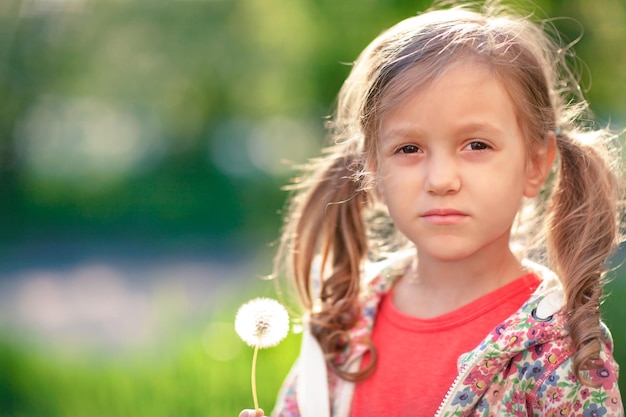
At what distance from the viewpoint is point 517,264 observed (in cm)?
203

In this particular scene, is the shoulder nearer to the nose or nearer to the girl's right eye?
the nose

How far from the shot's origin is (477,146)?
1.79m

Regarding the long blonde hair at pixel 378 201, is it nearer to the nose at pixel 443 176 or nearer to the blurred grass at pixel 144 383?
the nose at pixel 443 176

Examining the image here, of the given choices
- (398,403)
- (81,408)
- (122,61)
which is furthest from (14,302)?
(398,403)

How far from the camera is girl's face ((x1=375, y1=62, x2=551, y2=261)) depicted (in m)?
1.76

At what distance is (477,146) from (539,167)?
0.76 feet

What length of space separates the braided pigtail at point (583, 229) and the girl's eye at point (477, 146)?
29cm

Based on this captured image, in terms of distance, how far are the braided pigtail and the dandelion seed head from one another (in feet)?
2.01

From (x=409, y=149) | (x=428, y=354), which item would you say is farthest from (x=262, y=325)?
(x=409, y=149)

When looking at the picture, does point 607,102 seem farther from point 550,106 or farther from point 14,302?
point 14,302

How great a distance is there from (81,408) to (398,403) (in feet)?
4.66

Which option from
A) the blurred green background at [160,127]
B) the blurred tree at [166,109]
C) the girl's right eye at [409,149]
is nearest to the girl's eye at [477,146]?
the girl's right eye at [409,149]

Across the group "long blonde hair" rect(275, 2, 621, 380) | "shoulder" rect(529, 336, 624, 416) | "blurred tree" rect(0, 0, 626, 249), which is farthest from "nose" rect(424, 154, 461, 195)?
"blurred tree" rect(0, 0, 626, 249)

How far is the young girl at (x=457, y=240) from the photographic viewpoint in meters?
1.75
